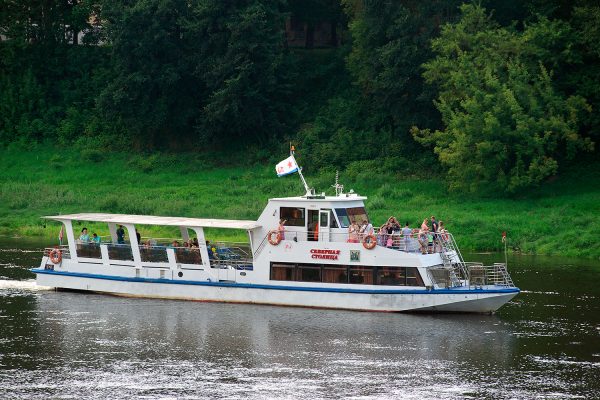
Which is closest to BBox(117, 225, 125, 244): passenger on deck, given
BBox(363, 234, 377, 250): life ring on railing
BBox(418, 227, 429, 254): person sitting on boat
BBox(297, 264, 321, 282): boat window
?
BBox(297, 264, 321, 282): boat window

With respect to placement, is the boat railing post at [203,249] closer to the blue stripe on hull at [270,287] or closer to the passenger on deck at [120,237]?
the blue stripe on hull at [270,287]

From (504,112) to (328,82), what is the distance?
2256 cm

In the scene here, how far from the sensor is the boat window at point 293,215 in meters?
42.4

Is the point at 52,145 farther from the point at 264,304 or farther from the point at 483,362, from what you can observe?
the point at 483,362

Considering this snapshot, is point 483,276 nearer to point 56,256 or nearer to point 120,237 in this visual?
point 120,237

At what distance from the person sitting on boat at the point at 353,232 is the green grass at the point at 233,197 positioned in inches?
653

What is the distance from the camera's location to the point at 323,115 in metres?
78.6

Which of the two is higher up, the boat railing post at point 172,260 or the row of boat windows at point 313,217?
the row of boat windows at point 313,217

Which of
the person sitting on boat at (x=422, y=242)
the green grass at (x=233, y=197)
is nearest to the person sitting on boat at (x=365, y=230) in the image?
the person sitting on boat at (x=422, y=242)

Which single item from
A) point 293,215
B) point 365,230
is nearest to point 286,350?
point 365,230

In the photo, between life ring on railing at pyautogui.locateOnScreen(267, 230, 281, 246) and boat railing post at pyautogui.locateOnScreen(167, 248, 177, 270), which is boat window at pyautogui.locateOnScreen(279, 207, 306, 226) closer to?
life ring on railing at pyautogui.locateOnScreen(267, 230, 281, 246)

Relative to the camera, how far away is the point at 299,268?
137 feet

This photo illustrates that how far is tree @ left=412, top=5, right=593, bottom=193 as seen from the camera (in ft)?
202

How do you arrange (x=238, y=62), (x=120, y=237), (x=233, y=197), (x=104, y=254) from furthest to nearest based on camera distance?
(x=238, y=62), (x=233, y=197), (x=120, y=237), (x=104, y=254)
